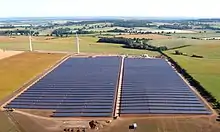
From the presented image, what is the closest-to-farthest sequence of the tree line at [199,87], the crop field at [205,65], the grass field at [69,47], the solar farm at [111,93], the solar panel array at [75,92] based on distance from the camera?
the solar farm at [111,93], the solar panel array at [75,92], the tree line at [199,87], the crop field at [205,65], the grass field at [69,47]

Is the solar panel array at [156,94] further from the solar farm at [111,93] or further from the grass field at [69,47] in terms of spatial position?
the grass field at [69,47]

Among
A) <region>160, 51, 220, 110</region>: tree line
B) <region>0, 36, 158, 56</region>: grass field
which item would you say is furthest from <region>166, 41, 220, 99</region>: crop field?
<region>0, 36, 158, 56</region>: grass field

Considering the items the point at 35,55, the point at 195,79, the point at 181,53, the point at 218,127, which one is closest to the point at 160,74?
the point at 195,79

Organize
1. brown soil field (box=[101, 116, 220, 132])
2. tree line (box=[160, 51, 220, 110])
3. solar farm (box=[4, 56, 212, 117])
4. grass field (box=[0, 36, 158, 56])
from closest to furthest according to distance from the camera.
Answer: brown soil field (box=[101, 116, 220, 132])
solar farm (box=[4, 56, 212, 117])
tree line (box=[160, 51, 220, 110])
grass field (box=[0, 36, 158, 56])

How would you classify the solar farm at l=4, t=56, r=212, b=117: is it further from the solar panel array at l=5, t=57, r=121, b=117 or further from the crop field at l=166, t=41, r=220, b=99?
the crop field at l=166, t=41, r=220, b=99

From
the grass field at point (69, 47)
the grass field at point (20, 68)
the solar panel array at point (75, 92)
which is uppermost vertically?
the solar panel array at point (75, 92)

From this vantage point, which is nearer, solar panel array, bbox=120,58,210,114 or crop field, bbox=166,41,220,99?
solar panel array, bbox=120,58,210,114

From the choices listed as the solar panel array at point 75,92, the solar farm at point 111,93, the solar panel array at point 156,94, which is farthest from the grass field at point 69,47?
the solar panel array at point 156,94
